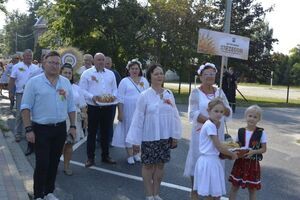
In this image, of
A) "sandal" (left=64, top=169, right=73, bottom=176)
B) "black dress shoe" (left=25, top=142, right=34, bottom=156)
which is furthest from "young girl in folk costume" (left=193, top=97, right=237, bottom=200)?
"black dress shoe" (left=25, top=142, right=34, bottom=156)

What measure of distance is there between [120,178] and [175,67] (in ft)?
80.3

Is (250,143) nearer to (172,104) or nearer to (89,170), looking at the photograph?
(172,104)

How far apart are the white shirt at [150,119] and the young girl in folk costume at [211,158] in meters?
0.91

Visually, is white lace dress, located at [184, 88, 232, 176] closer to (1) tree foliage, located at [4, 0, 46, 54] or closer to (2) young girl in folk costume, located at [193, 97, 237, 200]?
(2) young girl in folk costume, located at [193, 97, 237, 200]

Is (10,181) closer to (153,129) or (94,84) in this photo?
(94,84)

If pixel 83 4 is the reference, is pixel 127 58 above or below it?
below

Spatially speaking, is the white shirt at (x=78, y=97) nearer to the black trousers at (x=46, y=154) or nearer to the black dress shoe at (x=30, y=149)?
the black dress shoe at (x=30, y=149)

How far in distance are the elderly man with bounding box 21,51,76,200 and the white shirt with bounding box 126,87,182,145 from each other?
3.05 feet

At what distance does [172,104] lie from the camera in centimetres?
649

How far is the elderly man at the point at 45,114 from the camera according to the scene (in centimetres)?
579

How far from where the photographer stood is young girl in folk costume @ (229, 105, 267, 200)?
5773 millimetres

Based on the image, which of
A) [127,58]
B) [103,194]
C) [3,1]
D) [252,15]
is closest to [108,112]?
[103,194]

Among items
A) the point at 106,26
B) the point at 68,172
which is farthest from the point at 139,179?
the point at 106,26

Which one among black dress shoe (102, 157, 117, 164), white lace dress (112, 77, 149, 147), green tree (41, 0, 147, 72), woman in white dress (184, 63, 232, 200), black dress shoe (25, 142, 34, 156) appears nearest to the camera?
woman in white dress (184, 63, 232, 200)
